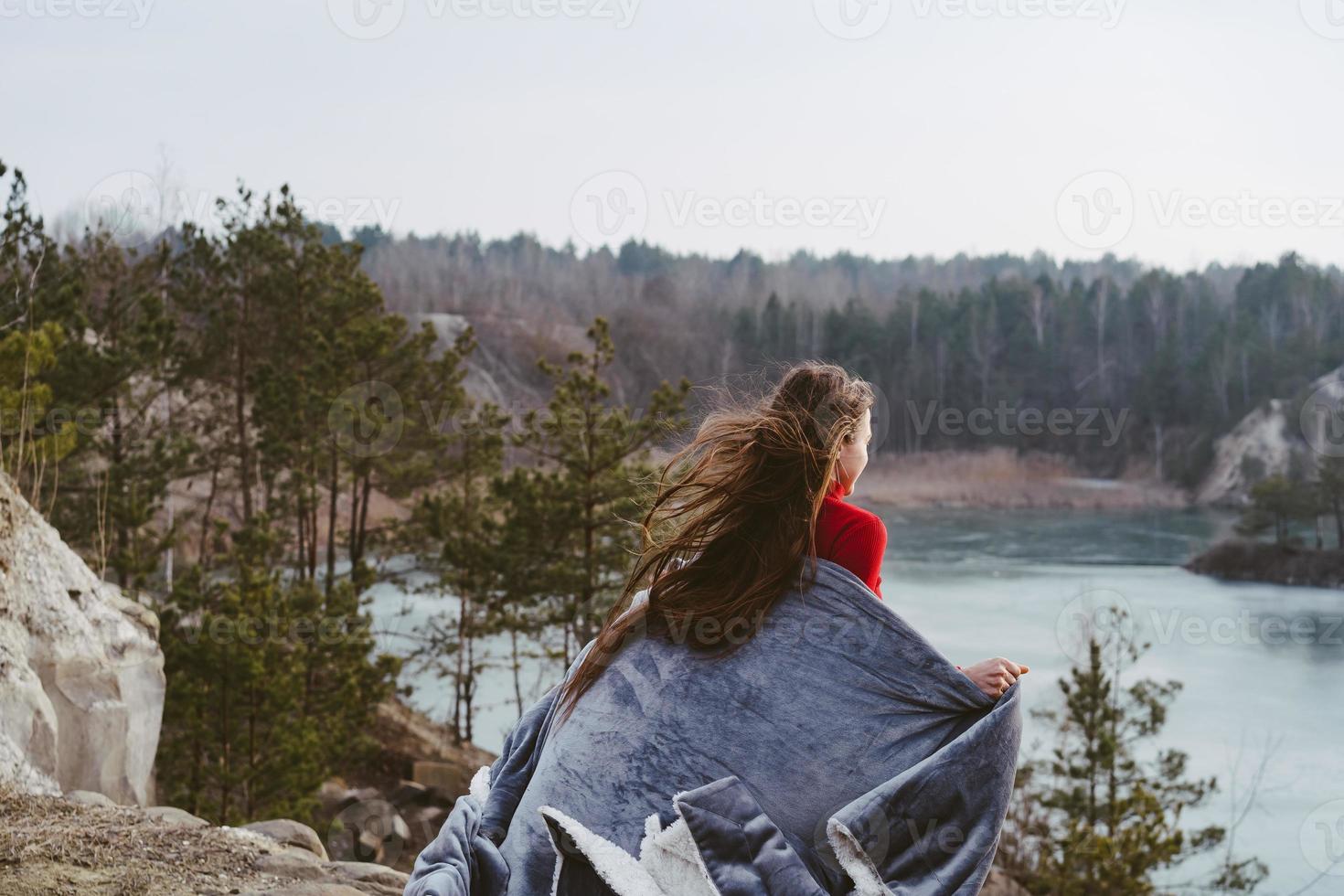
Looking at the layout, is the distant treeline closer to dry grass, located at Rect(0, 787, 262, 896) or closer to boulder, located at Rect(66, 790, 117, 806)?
boulder, located at Rect(66, 790, 117, 806)

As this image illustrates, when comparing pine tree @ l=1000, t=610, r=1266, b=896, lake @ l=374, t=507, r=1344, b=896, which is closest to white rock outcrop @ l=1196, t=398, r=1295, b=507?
lake @ l=374, t=507, r=1344, b=896

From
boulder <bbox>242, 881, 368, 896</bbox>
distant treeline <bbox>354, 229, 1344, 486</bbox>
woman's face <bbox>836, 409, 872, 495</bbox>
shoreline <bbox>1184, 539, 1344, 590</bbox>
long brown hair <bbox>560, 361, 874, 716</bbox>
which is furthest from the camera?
distant treeline <bbox>354, 229, 1344, 486</bbox>

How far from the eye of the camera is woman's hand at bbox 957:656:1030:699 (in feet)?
8.30

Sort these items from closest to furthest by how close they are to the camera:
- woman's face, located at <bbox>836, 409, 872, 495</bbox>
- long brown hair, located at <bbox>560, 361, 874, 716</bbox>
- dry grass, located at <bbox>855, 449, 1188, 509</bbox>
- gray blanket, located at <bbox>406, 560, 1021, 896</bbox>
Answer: gray blanket, located at <bbox>406, 560, 1021, 896</bbox> → long brown hair, located at <bbox>560, 361, 874, 716</bbox> → woman's face, located at <bbox>836, 409, 872, 495</bbox> → dry grass, located at <bbox>855, 449, 1188, 509</bbox>

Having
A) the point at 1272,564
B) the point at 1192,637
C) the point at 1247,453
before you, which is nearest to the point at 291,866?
the point at 1192,637

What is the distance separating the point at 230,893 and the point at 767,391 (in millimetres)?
2058

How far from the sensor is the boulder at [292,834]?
4.41 meters

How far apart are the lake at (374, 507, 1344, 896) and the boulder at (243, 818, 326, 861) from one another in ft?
37.1

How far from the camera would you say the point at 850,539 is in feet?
8.45

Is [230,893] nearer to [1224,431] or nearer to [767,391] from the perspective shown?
[767,391]

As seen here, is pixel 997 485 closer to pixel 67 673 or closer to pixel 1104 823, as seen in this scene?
pixel 1104 823

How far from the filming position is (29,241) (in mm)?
9438

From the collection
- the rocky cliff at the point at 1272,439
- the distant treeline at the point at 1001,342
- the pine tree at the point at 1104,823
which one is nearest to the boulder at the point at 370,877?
the pine tree at the point at 1104,823

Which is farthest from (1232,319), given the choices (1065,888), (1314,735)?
(1065,888)
